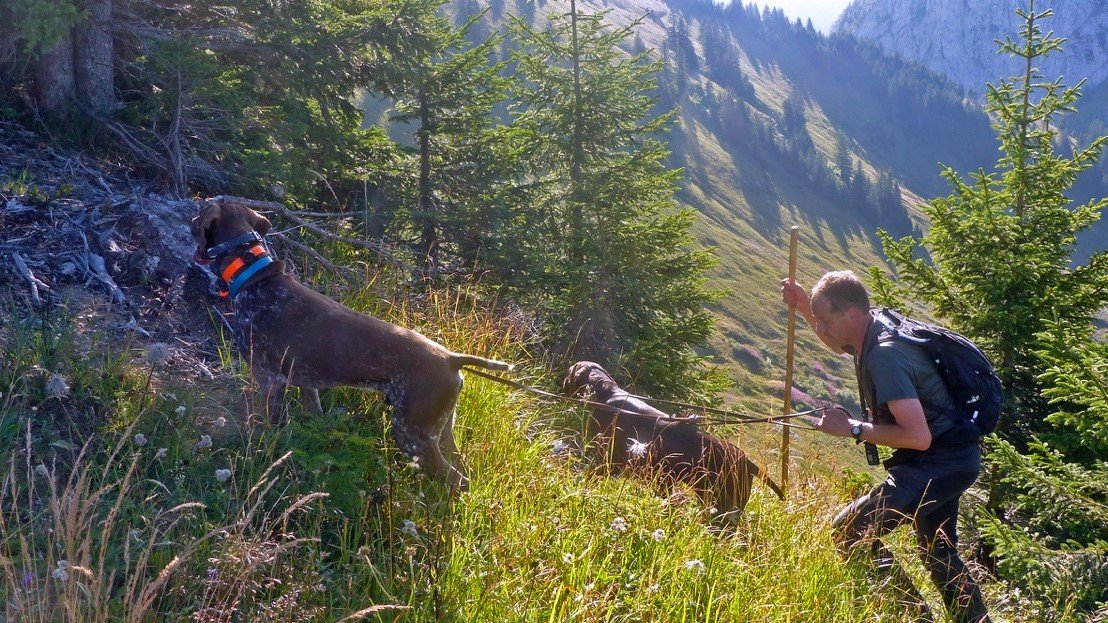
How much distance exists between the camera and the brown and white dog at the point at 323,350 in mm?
3787

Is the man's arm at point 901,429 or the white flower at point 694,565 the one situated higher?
the man's arm at point 901,429

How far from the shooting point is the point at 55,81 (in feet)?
20.8

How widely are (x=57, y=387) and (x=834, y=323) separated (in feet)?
12.8

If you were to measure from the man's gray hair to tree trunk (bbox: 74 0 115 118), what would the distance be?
613 centimetres

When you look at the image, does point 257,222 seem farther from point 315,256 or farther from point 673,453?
point 673,453

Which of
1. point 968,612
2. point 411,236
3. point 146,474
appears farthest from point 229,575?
point 411,236

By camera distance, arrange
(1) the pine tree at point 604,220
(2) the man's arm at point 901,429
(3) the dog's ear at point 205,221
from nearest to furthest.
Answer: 1. (2) the man's arm at point 901,429
2. (3) the dog's ear at point 205,221
3. (1) the pine tree at point 604,220

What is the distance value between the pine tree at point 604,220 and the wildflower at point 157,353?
4827 millimetres

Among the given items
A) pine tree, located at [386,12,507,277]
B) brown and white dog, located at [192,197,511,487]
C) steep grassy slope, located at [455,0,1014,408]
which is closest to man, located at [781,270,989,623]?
brown and white dog, located at [192,197,511,487]

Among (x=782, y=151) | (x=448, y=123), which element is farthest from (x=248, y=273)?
(x=782, y=151)

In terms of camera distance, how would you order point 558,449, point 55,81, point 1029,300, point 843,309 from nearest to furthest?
point 843,309
point 558,449
point 55,81
point 1029,300

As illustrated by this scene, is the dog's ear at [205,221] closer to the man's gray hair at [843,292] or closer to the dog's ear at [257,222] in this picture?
the dog's ear at [257,222]

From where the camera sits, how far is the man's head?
13.2 ft

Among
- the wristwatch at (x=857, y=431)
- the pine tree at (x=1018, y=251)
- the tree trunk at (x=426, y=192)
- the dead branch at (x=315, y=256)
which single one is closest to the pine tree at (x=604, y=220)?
the tree trunk at (x=426, y=192)
